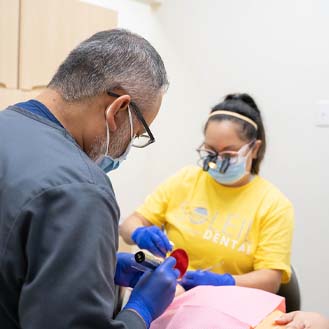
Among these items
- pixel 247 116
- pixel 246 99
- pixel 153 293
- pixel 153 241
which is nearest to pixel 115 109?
pixel 153 293

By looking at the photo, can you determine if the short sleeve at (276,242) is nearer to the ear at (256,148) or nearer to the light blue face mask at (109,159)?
the ear at (256,148)

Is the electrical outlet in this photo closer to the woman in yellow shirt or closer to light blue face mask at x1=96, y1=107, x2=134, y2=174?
the woman in yellow shirt

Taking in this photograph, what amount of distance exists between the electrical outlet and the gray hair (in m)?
1.66

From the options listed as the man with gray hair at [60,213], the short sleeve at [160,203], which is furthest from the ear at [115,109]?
the short sleeve at [160,203]

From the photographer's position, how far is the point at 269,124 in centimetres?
265

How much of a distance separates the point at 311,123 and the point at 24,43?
1598 millimetres

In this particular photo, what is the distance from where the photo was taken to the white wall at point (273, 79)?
2492mm

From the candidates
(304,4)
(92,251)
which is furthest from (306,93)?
(92,251)

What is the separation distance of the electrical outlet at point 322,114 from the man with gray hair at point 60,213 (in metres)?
1.77

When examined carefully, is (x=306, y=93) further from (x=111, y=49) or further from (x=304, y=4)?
(x=111, y=49)

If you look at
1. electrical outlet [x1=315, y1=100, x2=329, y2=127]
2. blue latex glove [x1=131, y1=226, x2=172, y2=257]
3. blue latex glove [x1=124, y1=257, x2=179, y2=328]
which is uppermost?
electrical outlet [x1=315, y1=100, x2=329, y2=127]

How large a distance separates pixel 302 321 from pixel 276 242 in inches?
17.3

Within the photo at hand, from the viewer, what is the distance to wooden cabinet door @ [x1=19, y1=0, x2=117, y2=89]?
77.0 inches

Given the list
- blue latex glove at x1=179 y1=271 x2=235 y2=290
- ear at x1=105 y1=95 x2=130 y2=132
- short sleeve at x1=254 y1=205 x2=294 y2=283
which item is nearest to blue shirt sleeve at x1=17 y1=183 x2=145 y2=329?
ear at x1=105 y1=95 x2=130 y2=132
